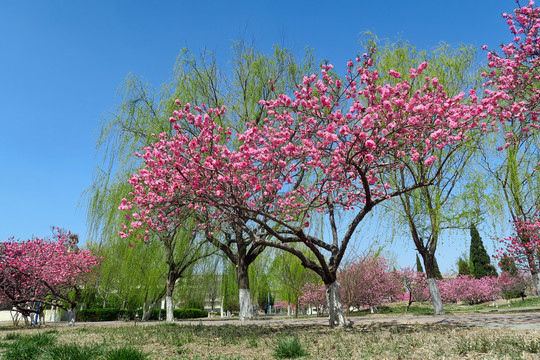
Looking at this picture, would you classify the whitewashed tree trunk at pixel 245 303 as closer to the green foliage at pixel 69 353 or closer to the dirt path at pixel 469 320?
the dirt path at pixel 469 320

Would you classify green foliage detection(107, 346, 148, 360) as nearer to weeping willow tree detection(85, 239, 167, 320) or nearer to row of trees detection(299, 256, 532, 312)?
weeping willow tree detection(85, 239, 167, 320)

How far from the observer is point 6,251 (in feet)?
53.8

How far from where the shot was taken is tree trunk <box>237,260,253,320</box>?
1345 centimetres

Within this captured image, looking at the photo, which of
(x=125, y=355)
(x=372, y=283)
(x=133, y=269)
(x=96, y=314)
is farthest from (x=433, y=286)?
(x=96, y=314)

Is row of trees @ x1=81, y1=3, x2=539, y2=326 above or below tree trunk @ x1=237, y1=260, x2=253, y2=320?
above

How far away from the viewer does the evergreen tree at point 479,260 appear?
4152cm

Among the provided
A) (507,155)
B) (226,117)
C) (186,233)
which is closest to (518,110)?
(507,155)

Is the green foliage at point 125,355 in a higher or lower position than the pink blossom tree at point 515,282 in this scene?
higher

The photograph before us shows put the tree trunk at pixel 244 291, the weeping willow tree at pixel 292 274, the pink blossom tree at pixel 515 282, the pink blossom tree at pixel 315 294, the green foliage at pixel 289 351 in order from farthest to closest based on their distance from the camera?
1. the pink blossom tree at pixel 515 282
2. the pink blossom tree at pixel 315 294
3. the weeping willow tree at pixel 292 274
4. the tree trunk at pixel 244 291
5. the green foliage at pixel 289 351

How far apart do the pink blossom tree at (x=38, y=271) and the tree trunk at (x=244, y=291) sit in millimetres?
8100

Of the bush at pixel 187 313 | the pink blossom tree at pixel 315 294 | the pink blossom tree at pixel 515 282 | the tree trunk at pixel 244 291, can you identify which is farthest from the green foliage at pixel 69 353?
the pink blossom tree at pixel 515 282

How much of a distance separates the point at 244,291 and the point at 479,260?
4012cm

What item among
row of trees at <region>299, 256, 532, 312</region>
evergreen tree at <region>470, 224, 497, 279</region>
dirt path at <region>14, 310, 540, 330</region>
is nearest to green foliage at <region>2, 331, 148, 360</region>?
dirt path at <region>14, 310, 540, 330</region>

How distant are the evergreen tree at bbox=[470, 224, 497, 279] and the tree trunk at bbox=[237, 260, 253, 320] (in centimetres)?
3818
